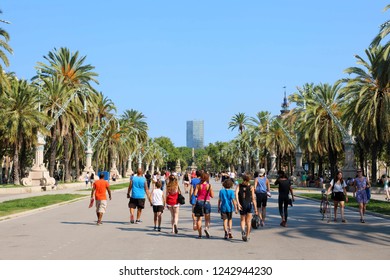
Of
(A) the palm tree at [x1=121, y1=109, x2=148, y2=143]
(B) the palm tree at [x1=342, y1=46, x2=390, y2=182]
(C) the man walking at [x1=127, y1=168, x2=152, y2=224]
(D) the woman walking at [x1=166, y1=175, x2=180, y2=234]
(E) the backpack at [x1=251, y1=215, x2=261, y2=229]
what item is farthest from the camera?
(A) the palm tree at [x1=121, y1=109, x2=148, y2=143]

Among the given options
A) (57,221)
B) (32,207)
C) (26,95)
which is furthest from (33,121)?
(57,221)

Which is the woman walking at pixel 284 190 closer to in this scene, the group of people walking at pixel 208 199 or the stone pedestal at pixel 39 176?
the group of people walking at pixel 208 199

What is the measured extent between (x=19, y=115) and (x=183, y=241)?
129 ft

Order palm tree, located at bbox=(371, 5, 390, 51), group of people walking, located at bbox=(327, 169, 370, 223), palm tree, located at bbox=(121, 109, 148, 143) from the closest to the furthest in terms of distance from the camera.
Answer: group of people walking, located at bbox=(327, 169, 370, 223) < palm tree, located at bbox=(371, 5, 390, 51) < palm tree, located at bbox=(121, 109, 148, 143)

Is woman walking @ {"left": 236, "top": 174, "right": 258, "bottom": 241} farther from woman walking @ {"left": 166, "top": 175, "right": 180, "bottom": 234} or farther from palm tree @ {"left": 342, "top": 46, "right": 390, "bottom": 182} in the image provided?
palm tree @ {"left": 342, "top": 46, "right": 390, "bottom": 182}

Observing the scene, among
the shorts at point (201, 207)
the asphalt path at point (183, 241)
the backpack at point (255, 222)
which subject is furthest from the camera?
the backpack at point (255, 222)

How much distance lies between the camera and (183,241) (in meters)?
13.1

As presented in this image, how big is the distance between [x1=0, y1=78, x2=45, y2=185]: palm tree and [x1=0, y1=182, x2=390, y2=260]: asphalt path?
30.1m

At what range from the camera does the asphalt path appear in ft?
34.9

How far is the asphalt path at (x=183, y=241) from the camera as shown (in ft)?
34.9

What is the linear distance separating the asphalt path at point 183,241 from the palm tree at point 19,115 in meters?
30.1

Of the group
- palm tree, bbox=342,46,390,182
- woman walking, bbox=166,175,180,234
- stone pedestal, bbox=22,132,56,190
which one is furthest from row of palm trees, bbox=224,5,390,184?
stone pedestal, bbox=22,132,56,190

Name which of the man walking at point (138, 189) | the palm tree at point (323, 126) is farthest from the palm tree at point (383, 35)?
the palm tree at point (323, 126)

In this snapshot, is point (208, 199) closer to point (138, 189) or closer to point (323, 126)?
point (138, 189)
